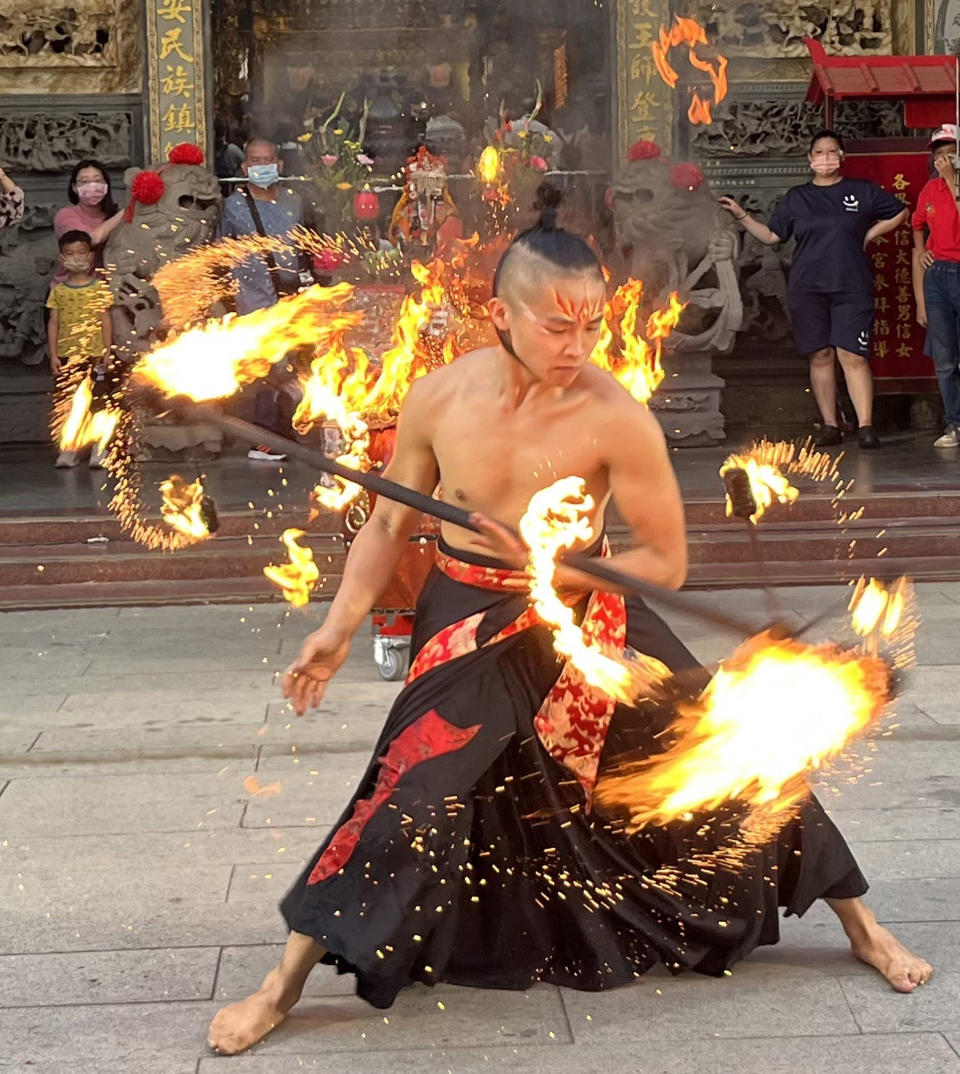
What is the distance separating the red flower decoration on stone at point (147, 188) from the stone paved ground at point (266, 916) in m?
4.21

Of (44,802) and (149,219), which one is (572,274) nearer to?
(44,802)

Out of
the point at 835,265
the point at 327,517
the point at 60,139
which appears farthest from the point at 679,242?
the point at 60,139

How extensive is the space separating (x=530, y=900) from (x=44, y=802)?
1739 millimetres

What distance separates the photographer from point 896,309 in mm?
9938

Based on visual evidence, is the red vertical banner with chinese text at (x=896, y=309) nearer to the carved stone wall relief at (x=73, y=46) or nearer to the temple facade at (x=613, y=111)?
the temple facade at (x=613, y=111)

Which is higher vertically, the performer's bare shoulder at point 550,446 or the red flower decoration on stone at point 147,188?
the red flower decoration on stone at point 147,188

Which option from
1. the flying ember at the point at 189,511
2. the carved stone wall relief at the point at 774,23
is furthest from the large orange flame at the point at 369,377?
the carved stone wall relief at the point at 774,23

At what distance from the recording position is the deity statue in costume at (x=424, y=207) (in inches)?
338

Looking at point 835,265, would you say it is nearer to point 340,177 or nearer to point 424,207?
point 424,207

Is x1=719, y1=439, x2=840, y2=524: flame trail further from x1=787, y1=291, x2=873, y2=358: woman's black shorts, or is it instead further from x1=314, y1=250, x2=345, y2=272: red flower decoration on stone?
x1=314, y1=250, x2=345, y2=272: red flower decoration on stone

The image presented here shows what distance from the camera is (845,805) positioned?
4457mm

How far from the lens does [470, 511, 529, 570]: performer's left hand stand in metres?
2.90

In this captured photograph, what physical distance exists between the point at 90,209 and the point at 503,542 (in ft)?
24.4

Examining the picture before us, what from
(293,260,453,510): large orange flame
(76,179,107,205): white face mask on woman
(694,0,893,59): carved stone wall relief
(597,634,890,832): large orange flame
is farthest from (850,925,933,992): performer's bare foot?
(694,0,893,59): carved stone wall relief
